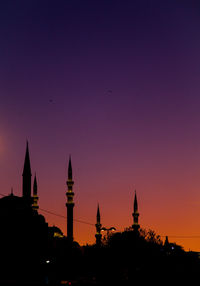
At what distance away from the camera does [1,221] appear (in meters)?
68.4

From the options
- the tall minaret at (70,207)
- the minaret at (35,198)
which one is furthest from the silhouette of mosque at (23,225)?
the minaret at (35,198)

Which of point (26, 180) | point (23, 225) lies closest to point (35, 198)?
point (26, 180)

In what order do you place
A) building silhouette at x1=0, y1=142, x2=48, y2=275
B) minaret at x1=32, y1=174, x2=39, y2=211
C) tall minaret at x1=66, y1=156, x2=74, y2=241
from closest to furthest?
building silhouette at x1=0, y1=142, x2=48, y2=275, tall minaret at x1=66, y1=156, x2=74, y2=241, minaret at x1=32, y1=174, x2=39, y2=211

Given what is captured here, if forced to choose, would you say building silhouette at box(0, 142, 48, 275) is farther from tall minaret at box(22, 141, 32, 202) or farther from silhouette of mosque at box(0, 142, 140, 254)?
tall minaret at box(22, 141, 32, 202)

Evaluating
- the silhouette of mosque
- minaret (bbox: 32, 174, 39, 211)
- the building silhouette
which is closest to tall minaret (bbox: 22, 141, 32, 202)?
the silhouette of mosque

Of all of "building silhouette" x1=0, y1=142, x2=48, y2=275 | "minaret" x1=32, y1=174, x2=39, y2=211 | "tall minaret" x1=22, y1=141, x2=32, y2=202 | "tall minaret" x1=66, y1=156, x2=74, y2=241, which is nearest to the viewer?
"building silhouette" x1=0, y1=142, x2=48, y2=275

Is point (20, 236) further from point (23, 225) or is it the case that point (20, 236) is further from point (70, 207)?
point (70, 207)

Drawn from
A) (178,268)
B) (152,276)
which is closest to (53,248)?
(178,268)

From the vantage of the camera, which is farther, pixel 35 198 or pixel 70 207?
pixel 35 198

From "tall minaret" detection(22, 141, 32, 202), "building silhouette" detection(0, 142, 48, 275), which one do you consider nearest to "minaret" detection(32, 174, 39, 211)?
"tall minaret" detection(22, 141, 32, 202)

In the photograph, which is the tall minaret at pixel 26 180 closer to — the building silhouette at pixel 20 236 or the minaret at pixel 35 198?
the building silhouette at pixel 20 236

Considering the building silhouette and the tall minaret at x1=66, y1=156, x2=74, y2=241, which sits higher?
the tall minaret at x1=66, y1=156, x2=74, y2=241

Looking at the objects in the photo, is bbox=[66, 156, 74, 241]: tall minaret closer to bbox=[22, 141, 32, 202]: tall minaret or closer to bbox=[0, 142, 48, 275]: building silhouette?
bbox=[22, 141, 32, 202]: tall minaret

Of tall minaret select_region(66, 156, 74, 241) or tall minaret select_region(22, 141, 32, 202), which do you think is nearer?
tall minaret select_region(22, 141, 32, 202)
